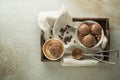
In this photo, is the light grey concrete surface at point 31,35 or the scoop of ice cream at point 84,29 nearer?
the scoop of ice cream at point 84,29

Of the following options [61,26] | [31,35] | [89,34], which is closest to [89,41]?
[89,34]

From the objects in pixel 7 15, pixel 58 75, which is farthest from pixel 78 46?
pixel 7 15

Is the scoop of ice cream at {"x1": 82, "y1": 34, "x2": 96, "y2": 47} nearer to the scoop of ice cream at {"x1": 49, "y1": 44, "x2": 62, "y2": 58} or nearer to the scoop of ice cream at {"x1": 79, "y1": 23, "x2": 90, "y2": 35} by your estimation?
the scoop of ice cream at {"x1": 79, "y1": 23, "x2": 90, "y2": 35}

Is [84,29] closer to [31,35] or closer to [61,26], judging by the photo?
[61,26]

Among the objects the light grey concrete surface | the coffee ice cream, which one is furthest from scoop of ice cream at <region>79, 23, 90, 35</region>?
the light grey concrete surface

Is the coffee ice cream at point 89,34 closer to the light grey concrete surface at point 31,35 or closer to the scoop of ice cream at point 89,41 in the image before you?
the scoop of ice cream at point 89,41

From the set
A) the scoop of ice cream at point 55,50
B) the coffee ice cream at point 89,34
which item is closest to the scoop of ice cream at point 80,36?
the coffee ice cream at point 89,34
